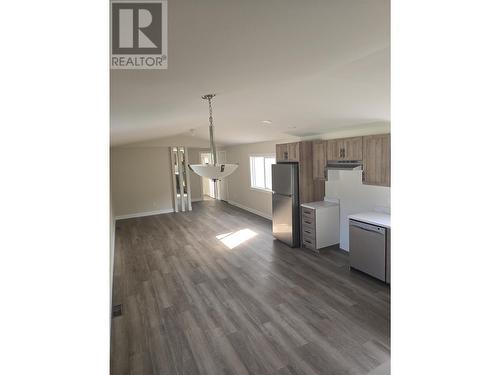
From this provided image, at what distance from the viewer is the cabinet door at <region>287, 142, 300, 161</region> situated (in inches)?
208

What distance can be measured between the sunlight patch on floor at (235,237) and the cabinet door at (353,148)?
2.86 meters

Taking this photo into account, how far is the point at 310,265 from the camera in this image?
448 centimetres

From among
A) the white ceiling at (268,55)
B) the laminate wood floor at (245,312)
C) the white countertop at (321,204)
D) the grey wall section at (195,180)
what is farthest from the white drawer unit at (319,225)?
the grey wall section at (195,180)

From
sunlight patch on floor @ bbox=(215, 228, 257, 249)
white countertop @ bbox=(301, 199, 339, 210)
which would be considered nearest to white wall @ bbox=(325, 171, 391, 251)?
white countertop @ bbox=(301, 199, 339, 210)

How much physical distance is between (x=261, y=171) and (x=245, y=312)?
547cm

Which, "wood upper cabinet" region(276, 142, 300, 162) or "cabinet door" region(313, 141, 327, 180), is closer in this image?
"cabinet door" region(313, 141, 327, 180)

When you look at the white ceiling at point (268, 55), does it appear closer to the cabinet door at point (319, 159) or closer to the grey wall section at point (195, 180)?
the cabinet door at point (319, 159)

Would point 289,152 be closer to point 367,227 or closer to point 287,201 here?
point 287,201

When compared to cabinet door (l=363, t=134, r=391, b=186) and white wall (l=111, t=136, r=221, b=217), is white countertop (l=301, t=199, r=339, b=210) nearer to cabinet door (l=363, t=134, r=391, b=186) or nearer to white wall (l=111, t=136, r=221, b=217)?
cabinet door (l=363, t=134, r=391, b=186)

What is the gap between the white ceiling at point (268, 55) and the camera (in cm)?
110

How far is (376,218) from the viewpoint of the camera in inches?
157

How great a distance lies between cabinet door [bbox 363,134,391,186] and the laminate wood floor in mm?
1497
